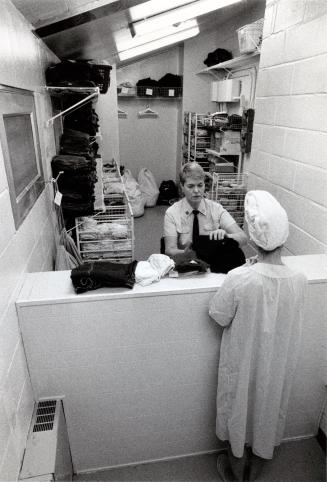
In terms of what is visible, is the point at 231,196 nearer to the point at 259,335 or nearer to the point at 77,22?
the point at 77,22

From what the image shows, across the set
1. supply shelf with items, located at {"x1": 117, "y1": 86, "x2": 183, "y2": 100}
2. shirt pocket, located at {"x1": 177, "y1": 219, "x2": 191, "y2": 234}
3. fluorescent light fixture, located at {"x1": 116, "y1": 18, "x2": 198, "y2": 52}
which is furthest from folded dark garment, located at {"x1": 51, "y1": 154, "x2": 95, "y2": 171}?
supply shelf with items, located at {"x1": 117, "y1": 86, "x2": 183, "y2": 100}

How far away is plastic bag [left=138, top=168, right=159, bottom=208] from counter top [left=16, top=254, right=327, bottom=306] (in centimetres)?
482

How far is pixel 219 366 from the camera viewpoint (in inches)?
67.3

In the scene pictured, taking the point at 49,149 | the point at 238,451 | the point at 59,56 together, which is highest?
the point at 59,56

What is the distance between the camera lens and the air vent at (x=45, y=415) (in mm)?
1485

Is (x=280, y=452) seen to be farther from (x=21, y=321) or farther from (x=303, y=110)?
(x=303, y=110)

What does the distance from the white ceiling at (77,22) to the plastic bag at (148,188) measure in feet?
10.6

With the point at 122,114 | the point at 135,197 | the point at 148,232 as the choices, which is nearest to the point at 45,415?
the point at 148,232

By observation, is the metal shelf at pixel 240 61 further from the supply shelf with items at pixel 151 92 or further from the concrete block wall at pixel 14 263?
the concrete block wall at pixel 14 263

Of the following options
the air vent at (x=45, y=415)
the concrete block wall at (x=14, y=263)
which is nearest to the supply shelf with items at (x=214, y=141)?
the concrete block wall at (x=14, y=263)

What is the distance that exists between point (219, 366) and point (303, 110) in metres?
1.59

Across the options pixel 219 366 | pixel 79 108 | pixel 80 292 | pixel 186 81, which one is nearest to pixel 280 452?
pixel 219 366

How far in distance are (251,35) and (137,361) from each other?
326 centimetres

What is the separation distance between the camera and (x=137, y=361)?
170 centimetres
